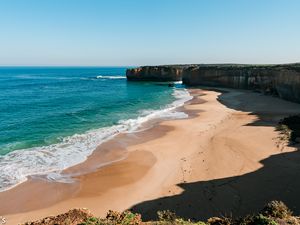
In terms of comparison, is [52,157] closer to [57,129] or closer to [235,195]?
[57,129]

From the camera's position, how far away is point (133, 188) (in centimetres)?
1650

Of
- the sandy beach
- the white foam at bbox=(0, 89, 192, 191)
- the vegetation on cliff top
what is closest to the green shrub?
the vegetation on cliff top

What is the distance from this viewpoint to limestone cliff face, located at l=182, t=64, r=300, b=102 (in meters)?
41.6

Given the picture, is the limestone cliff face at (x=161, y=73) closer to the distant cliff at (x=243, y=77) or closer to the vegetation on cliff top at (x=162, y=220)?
the distant cliff at (x=243, y=77)

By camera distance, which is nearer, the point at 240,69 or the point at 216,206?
the point at 216,206

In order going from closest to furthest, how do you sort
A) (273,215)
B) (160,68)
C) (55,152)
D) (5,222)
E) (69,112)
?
(273,215), (5,222), (55,152), (69,112), (160,68)

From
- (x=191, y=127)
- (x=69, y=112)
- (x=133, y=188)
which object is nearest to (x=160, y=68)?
(x=69, y=112)

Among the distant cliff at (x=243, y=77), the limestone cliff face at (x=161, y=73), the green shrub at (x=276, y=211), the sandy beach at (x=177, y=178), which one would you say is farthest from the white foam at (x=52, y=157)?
the limestone cliff face at (x=161, y=73)

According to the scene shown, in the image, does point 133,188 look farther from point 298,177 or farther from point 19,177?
point 298,177

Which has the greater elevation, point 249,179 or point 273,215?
point 273,215

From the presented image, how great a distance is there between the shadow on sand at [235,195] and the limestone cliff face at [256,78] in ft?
84.0

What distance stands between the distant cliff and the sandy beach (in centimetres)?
1756

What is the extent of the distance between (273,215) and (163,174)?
9.13m

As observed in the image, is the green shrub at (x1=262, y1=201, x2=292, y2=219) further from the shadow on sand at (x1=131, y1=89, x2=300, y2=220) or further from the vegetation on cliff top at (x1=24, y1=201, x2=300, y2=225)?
the shadow on sand at (x1=131, y1=89, x2=300, y2=220)
